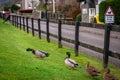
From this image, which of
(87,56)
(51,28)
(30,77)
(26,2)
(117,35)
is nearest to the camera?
(30,77)

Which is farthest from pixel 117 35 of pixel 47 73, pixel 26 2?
pixel 26 2

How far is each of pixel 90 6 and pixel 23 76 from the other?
42.2 m

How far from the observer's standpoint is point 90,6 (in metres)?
50.8

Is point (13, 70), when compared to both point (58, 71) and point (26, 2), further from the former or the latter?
point (26, 2)

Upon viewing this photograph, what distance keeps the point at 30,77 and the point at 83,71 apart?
2.07 meters

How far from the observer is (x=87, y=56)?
47.8 feet

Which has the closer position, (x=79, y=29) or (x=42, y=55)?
(x=42, y=55)

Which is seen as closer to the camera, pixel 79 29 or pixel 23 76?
pixel 23 76

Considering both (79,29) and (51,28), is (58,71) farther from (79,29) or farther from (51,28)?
(51,28)

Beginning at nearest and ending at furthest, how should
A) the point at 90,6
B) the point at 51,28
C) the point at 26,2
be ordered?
the point at 51,28 < the point at 90,6 < the point at 26,2

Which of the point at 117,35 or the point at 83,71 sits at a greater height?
the point at 117,35

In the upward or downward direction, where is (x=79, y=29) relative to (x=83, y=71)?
upward

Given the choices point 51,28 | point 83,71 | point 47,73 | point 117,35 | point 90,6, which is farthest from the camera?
point 90,6

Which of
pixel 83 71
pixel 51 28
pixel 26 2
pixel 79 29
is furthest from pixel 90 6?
pixel 26 2
